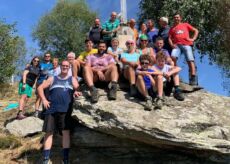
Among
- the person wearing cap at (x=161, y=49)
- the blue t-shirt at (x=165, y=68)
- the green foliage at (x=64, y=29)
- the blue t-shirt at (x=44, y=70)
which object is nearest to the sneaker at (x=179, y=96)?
the blue t-shirt at (x=165, y=68)

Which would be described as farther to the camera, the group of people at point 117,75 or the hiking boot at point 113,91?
the hiking boot at point 113,91

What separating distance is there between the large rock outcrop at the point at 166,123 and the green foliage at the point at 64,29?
2684cm

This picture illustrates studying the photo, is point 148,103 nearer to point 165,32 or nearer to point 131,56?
point 131,56

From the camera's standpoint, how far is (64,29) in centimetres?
3825

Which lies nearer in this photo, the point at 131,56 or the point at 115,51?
the point at 131,56

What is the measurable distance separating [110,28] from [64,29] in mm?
24447

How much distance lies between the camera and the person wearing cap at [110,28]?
560 inches

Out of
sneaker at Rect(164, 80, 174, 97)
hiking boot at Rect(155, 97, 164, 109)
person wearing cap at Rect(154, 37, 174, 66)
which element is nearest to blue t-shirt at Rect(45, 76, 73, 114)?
hiking boot at Rect(155, 97, 164, 109)

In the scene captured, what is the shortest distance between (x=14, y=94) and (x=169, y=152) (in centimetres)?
1608

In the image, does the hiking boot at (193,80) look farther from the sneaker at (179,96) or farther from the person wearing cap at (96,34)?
the person wearing cap at (96,34)

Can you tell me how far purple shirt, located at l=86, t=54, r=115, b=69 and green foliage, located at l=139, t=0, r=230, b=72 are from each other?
11395 millimetres

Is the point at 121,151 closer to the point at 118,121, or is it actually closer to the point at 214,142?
the point at 118,121

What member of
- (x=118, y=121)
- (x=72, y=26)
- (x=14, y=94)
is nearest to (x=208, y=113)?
(x=118, y=121)

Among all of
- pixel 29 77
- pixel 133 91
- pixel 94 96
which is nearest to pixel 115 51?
pixel 133 91
